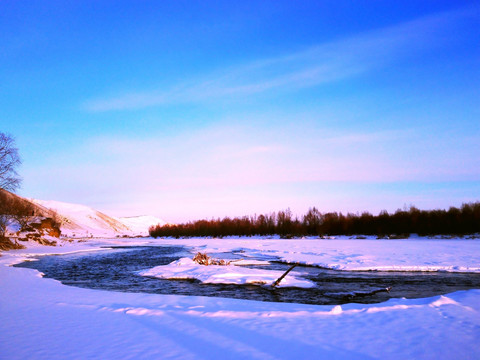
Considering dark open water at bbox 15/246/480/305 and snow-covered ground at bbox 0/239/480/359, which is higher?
snow-covered ground at bbox 0/239/480/359

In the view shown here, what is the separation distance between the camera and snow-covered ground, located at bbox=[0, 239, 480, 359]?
4398mm

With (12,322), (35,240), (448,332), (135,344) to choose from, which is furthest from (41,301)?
(35,240)

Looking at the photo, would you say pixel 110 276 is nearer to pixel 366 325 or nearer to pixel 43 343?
pixel 43 343

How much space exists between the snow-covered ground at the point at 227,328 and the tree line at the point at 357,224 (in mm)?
30233

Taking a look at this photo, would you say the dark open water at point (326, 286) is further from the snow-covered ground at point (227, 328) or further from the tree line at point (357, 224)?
the tree line at point (357, 224)

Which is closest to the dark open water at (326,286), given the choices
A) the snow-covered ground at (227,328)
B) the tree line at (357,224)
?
the snow-covered ground at (227,328)

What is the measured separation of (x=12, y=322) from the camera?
585 centimetres

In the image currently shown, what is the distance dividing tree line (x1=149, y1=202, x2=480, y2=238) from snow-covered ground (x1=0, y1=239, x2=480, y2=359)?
1190 inches

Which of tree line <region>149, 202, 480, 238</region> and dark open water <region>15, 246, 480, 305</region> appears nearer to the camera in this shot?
dark open water <region>15, 246, 480, 305</region>

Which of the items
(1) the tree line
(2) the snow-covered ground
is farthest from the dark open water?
(1) the tree line

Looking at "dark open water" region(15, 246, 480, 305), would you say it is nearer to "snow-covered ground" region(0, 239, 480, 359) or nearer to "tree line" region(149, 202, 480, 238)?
"snow-covered ground" region(0, 239, 480, 359)

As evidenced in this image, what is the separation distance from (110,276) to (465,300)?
12769 millimetres

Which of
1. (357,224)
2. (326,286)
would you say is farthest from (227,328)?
(357,224)

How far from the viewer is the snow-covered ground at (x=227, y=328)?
4398 mm
